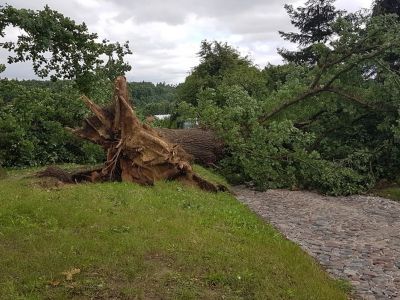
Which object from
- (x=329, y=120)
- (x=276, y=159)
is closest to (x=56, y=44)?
(x=276, y=159)

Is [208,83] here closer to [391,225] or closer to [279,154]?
[279,154]

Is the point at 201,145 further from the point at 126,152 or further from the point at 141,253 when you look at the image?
the point at 141,253

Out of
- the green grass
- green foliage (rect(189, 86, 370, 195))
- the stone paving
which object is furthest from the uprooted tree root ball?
the green grass

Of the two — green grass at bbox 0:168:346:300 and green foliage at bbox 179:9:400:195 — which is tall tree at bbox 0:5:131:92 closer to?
green grass at bbox 0:168:346:300

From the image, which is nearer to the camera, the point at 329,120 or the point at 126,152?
the point at 126,152

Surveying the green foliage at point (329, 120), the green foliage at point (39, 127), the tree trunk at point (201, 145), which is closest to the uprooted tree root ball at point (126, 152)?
the green foliage at point (329, 120)

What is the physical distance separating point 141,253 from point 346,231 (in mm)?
4308

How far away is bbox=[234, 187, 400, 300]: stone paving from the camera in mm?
6418

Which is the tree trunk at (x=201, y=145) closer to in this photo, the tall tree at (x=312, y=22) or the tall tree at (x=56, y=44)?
the tall tree at (x=56, y=44)

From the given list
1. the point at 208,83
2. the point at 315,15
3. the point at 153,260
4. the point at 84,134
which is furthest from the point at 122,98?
the point at 315,15

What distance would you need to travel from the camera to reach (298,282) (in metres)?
5.57

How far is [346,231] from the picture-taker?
8742 millimetres

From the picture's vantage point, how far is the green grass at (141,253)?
507 cm

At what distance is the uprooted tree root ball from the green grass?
85.9 inches
